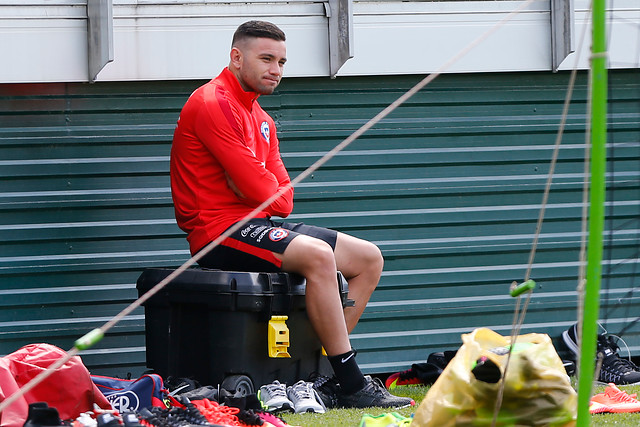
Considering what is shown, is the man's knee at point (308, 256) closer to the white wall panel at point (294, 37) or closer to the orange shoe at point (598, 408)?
the orange shoe at point (598, 408)

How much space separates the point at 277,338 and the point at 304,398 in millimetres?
290

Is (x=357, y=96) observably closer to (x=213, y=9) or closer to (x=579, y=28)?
(x=213, y=9)

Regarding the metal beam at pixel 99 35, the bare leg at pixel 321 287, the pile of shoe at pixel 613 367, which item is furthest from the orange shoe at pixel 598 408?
the metal beam at pixel 99 35

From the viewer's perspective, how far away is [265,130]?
469 centimetres

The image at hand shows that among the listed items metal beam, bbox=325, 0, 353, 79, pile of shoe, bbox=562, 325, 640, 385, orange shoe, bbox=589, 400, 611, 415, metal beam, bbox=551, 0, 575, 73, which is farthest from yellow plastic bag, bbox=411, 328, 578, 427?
metal beam, bbox=551, 0, 575, 73

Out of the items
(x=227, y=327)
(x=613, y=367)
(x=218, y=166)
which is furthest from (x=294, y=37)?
(x=613, y=367)

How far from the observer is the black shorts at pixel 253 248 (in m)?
4.18

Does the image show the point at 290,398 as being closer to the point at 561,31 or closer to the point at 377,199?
the point at 377,199

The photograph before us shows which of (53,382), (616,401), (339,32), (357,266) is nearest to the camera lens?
(53,382)

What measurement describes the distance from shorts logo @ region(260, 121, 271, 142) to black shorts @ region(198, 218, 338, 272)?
1.65 ft

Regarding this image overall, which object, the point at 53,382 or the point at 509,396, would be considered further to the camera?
the point at 53,382

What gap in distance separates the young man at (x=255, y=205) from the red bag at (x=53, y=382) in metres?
0.96

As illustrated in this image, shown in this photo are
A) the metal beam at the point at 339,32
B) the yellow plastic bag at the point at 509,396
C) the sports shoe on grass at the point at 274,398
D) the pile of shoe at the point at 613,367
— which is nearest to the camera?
the yellow plastic bag at the point at 509,396

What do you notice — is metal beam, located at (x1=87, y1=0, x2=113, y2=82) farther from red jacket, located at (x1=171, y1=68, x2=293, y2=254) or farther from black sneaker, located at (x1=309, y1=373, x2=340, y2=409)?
A: black sneaker, located at (x1=309, y1=373, x2=340, y2=409)
